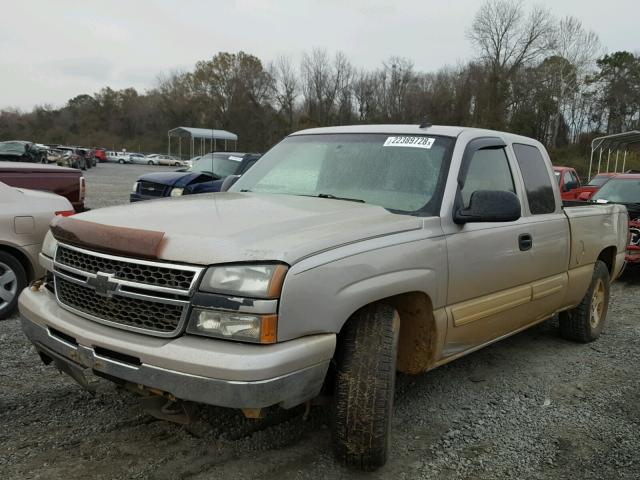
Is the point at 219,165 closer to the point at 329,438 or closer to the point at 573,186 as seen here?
the point at 573,186

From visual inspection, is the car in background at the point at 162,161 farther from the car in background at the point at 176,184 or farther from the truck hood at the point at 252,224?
the truck hood at the point at 252,224

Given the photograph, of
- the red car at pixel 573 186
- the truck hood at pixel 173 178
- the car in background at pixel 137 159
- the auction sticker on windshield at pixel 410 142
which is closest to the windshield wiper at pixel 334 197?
the auction sticker on windshield at pixel 410 142

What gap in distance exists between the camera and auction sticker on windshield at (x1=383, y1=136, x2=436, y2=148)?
3.67 metres

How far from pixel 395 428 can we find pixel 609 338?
10.5 feet

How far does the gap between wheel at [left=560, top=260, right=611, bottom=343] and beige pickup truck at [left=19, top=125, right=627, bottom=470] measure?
1.25m

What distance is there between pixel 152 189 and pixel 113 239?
9316 mm

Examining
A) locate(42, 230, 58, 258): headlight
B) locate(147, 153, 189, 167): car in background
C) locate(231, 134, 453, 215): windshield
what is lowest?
locate(147, 153, 189, 167): car in background

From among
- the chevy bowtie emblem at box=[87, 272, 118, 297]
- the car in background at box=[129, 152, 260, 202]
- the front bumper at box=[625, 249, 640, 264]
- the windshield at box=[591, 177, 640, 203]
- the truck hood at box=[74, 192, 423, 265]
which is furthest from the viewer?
the car in background at box=[129, 152, 260, 202]

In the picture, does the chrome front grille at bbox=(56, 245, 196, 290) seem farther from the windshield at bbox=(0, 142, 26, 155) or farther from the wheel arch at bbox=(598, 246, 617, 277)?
the windshield at bbox=(0, 142, 26, 155)

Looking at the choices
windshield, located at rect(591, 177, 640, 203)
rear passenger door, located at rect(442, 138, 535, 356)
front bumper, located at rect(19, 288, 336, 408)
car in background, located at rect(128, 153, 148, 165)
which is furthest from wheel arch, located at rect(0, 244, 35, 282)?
car in background, located at rect(128, 153, 148, 165)

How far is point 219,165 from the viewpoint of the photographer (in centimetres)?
1303

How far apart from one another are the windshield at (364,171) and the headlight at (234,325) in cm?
132

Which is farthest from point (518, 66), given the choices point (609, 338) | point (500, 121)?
point (609, 338)

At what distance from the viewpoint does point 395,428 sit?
134 inches
